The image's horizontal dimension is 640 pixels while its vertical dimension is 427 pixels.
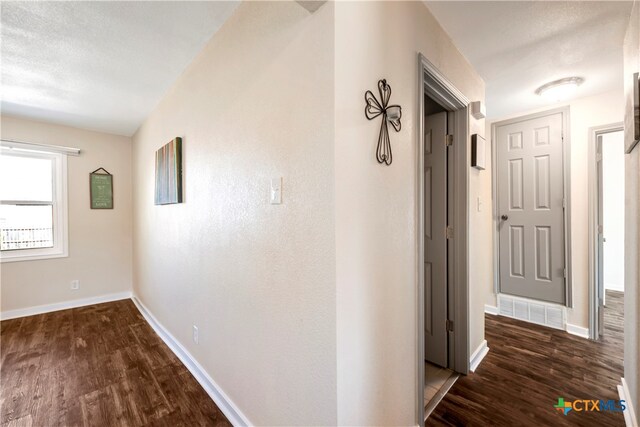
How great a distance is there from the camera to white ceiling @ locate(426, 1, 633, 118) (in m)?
1.49

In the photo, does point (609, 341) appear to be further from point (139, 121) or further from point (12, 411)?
point (139, 121)

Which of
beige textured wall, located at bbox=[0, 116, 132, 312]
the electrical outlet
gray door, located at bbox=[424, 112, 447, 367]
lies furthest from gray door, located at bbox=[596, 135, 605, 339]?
beige textured wall, located at bbox=[0, 116, 132, 312]

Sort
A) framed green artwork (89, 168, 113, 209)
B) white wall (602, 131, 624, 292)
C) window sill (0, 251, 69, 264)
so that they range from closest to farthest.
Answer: window sill (0, 251, 69, 264) < framed green artwork (89, 168, 113, 209) < white wall (602, 131, 624, 292)

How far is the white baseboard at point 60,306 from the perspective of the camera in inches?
125

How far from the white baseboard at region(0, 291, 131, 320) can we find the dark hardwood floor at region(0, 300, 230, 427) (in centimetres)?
18

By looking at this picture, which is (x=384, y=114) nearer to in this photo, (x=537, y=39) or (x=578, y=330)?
(x=537, y=39)

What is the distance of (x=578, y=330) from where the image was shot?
2637 mm

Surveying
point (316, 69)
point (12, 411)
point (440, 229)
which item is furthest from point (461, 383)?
point (12, 411)

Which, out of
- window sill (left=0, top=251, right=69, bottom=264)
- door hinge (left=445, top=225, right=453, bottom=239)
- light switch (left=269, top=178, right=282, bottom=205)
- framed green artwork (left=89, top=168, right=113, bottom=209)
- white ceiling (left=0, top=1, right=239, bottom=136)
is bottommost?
window sill (left=0, top=251, right=69, bottom=264)

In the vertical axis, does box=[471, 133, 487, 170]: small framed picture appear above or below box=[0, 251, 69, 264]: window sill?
above

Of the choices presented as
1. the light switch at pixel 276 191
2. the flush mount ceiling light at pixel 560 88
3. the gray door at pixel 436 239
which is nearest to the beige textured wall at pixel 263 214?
the light switch at pixel 276 191

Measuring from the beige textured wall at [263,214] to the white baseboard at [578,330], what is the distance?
3041 mm

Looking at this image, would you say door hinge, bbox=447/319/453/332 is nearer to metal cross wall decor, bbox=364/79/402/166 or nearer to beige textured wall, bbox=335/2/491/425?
beige textured wall, bbox=335/2/491/425

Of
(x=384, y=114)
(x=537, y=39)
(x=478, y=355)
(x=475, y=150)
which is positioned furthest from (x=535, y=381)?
(x=537, y=39)
